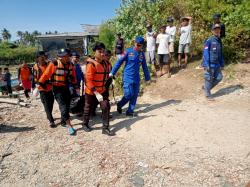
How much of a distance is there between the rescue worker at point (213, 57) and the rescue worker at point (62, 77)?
3.41m

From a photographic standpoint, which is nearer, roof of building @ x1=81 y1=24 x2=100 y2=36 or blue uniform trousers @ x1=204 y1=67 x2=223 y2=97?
blue uniform trousers @ x1=204 y1=67 x2=223 y2=97

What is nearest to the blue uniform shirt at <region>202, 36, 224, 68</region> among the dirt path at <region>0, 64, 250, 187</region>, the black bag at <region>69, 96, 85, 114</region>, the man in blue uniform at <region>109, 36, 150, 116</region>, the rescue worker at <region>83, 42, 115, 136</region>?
the dirt path at <region>0, 64, 250, 187</region>

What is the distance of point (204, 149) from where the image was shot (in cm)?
497

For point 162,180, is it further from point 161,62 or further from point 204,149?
point 161,62

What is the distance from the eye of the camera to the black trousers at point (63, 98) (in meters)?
6.05

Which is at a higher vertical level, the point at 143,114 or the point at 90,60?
the point at 90,60

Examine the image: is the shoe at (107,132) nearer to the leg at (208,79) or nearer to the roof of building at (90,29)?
the leg at (208,79)

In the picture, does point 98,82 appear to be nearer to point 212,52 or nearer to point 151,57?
point 212,52

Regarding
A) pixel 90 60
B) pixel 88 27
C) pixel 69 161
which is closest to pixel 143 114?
pixel 90 60

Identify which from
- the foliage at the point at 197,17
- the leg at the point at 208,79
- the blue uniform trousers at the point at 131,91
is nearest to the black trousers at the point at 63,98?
the blue uniform trousers at the point at 131,91

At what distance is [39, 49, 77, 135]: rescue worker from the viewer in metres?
5.95

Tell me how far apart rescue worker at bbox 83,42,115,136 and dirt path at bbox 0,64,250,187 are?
1.41ft

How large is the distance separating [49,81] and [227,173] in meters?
3.95

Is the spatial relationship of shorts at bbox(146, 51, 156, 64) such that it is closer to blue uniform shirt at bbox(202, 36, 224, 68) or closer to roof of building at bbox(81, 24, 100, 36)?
blue uniform shirt at bbox(202, 36, 224, 68)
